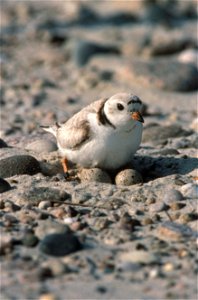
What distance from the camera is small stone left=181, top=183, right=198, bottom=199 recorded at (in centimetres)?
540

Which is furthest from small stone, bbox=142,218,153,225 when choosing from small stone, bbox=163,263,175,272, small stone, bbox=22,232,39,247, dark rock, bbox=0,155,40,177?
dark rock, bbox=0,155,40,177

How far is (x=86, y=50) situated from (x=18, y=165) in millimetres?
5541

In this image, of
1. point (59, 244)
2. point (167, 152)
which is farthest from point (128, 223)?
point (167, 152)

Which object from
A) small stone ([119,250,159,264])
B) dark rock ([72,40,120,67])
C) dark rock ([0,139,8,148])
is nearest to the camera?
small stone ([119,250,159,264])

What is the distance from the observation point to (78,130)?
231 inches

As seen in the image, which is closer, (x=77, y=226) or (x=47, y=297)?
(x=47, y=297)

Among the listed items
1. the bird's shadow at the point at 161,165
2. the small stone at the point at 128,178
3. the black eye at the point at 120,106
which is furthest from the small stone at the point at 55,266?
the bird's shadow at the point at 161,165

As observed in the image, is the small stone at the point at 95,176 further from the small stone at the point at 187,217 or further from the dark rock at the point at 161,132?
the dark rock at the point at 161,132

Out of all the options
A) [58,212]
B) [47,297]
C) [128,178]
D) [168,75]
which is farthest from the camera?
[168,75]

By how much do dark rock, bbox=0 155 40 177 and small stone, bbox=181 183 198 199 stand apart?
4.30 ft

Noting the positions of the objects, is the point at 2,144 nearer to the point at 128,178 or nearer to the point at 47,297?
the point at 128,178

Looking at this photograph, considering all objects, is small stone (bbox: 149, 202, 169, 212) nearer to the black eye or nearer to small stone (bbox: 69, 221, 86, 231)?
small stone (bbox: 69, 221, 86, 231)

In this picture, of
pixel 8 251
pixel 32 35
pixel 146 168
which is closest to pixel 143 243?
pixel 8 251

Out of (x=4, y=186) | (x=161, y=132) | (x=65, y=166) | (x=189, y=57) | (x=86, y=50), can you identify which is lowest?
(x=189, y=57)
